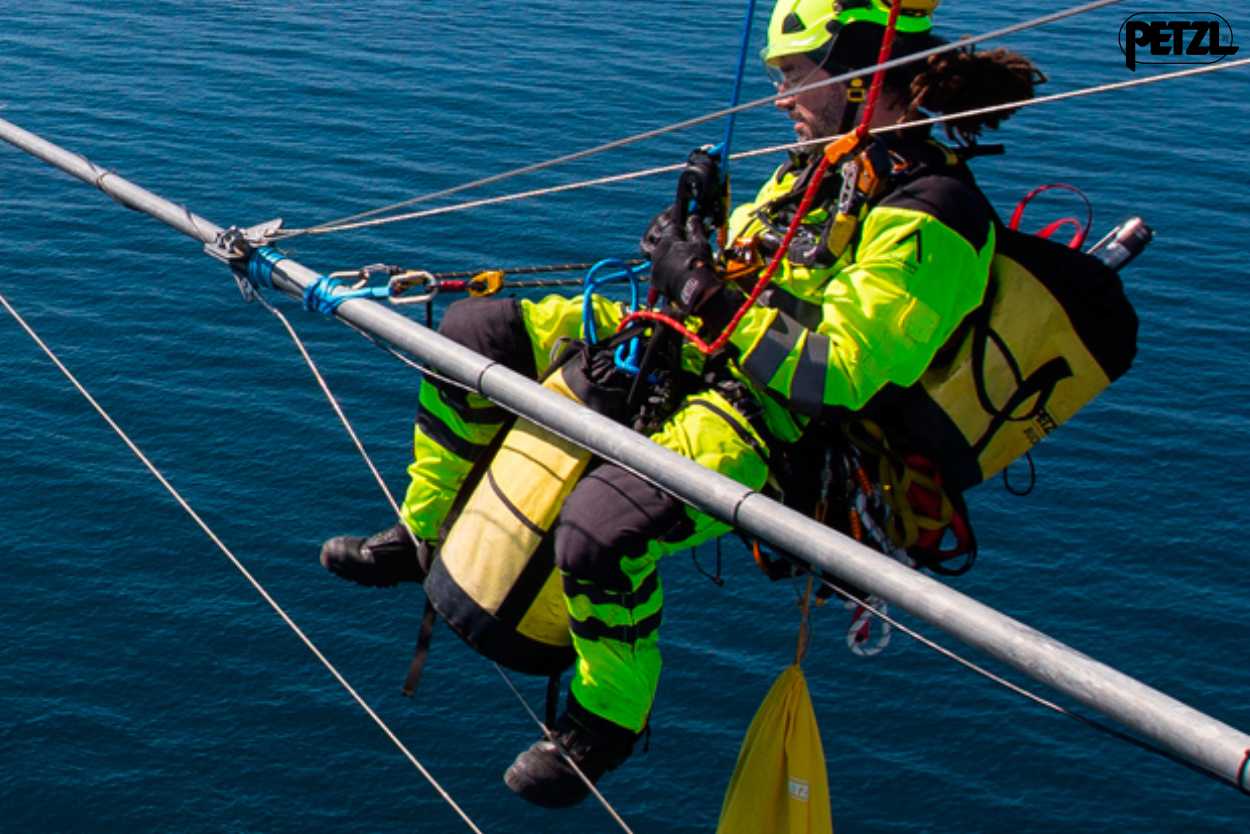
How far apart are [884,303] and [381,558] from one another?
10.5ft

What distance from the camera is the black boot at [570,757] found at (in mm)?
7363

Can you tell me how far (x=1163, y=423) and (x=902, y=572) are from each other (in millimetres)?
31121

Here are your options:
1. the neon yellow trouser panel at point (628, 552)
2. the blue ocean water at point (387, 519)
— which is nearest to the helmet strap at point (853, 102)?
the neon yellow trouser panel at point (628, 552)

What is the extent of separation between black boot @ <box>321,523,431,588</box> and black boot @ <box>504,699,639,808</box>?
1446 millimetres

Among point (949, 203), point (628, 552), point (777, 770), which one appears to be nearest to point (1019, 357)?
point (949, 203)

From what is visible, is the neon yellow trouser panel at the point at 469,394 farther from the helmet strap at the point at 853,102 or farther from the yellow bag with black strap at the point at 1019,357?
the yellow bag with black strap at the point at 1019,357

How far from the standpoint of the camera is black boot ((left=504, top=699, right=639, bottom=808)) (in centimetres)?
736

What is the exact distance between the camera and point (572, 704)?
7.42 m

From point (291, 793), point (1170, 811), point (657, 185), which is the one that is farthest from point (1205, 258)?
point (291, 793)

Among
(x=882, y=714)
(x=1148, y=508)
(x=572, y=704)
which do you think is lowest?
(x=882, y=714)

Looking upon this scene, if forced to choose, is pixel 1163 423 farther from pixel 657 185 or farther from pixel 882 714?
pixel 657 185

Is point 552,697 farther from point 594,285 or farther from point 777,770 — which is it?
point 594,285

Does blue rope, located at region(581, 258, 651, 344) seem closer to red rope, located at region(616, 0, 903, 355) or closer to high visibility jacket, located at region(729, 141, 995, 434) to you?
red rope, located at region(616, 0, 903, 355)

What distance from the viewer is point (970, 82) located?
718 cm
